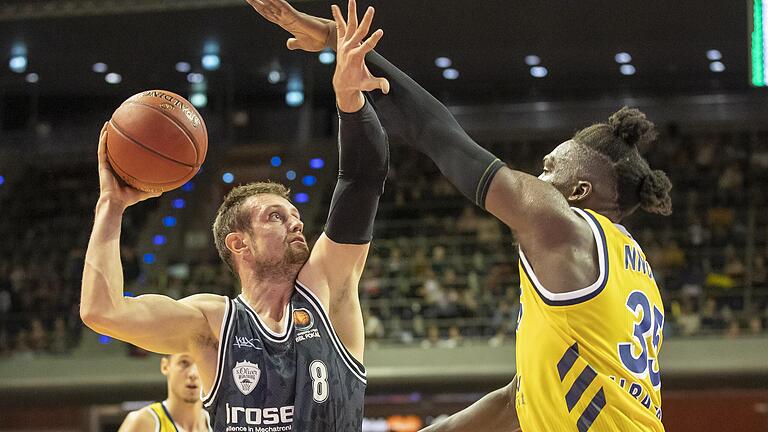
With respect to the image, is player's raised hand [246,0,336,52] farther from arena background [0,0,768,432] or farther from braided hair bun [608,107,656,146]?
arena background [0,0,768,432]

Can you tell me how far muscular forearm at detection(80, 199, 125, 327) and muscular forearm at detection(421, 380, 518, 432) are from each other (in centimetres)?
121

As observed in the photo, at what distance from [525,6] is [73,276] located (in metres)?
7.80

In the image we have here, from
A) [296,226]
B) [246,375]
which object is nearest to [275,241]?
[296,226]

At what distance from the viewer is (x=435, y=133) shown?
10.0 ft

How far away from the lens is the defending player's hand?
3.40 metres

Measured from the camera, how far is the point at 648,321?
3.12m

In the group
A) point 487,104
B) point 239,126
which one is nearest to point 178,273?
point 239,126

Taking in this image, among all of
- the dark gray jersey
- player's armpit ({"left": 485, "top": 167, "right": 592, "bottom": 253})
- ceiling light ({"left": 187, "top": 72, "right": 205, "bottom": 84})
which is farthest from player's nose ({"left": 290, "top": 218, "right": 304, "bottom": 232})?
ceiling light ({"left": 187, "top": 72, "right": 205, "bottom": 84})

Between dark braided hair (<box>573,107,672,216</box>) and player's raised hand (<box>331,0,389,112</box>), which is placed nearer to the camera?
player's raised hand (<box>331,0,389,112</box>)

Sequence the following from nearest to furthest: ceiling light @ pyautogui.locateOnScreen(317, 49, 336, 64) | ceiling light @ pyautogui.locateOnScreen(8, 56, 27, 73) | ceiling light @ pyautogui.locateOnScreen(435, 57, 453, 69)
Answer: ceiling light @ pyautogui.locateOnScreen(317, 49, 336, 64)
ceiling light @ pyautogui.locateOnScreen(435, 57, 453, 69)
ceiling light @ pyautogui.locateOnScreen(8, 56, 27, 73)

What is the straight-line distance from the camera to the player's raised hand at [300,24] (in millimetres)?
3246

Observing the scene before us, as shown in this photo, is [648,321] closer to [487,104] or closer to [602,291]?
[602,291]

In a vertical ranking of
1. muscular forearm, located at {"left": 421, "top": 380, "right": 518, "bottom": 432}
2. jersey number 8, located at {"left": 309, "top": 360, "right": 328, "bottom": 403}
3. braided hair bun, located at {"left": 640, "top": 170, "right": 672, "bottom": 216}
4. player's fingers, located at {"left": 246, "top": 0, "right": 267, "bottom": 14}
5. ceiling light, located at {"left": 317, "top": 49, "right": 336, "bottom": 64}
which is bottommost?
muscular forearm, located at {"left": 421, "top": 380, "right": 518, "bottom": 432}

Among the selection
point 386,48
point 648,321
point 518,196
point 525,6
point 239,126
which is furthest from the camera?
point 239,126
